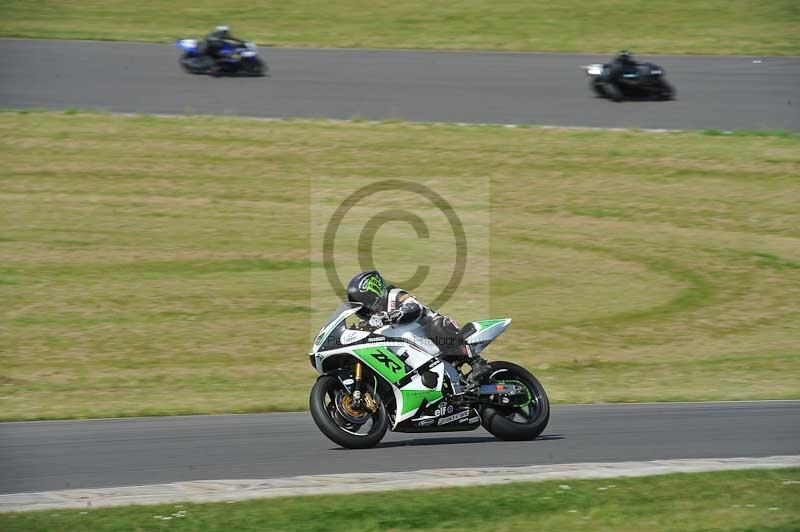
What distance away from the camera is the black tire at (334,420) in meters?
9.29

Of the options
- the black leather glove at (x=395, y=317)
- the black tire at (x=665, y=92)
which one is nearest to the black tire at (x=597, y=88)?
the black tire at (x=665, y=92)

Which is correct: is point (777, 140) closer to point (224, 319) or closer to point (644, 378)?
point (644, 378)

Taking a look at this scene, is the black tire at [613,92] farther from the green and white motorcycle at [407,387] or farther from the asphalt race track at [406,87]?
the green and white motorcycle at [407,387]

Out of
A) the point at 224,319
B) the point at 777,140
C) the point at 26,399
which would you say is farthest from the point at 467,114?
the point at 26,399

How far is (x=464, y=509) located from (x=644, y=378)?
23.4 ft

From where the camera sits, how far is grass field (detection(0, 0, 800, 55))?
111ft

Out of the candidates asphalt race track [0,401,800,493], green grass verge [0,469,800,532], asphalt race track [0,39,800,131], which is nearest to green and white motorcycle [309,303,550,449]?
asphalt race track [0,401,800,493]

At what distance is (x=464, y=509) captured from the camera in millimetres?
7785

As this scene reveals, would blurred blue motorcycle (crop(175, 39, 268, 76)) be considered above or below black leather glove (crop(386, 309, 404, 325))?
above

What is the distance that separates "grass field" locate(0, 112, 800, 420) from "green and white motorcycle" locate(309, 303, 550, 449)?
2.92 m

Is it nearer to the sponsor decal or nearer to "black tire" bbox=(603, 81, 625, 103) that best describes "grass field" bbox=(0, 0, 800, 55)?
"black tire" bbox=(603, 81, 625, 103)

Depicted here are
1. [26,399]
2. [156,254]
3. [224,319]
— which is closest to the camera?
[26,399]

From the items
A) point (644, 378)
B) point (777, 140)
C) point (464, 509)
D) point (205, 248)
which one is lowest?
point (464, 509)

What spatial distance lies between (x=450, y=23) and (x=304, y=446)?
28641 millimetres
